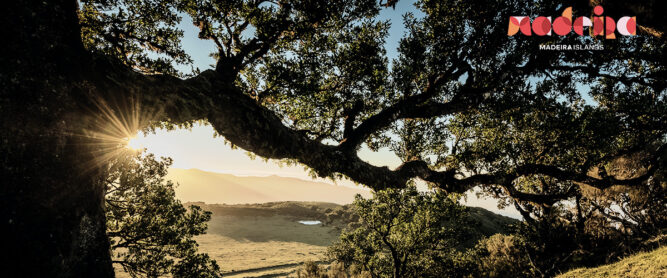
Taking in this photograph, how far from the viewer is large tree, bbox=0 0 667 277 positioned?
3.17 metres

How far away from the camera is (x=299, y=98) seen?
875 centimetres

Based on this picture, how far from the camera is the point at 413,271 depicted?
16.8m

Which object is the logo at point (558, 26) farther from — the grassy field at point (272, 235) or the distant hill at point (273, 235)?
the grassy field at point (272, 235)

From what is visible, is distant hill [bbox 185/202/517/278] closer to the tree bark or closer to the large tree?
the large tree

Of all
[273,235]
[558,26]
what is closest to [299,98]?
[558,26]

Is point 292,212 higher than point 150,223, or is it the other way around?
point 150,223

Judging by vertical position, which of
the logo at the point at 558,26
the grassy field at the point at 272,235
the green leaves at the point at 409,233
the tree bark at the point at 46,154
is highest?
the logo at the point at 558,26

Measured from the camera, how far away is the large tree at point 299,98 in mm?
3172

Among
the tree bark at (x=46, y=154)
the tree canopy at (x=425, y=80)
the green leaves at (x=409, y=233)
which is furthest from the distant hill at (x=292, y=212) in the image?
the tree bark at (x=46, y=154)

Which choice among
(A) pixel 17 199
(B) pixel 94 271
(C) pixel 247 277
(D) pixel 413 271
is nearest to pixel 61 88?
(A) pixel 17 199

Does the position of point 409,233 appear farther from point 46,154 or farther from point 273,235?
point 273,235

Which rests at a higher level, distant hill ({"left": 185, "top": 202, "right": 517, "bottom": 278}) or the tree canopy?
the tree canopy

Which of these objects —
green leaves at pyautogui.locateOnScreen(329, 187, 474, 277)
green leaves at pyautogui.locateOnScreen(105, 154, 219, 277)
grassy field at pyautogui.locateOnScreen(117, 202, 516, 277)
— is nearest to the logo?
green leaves at pyautogui.locateOnScreen(329, 187, 474, 277)

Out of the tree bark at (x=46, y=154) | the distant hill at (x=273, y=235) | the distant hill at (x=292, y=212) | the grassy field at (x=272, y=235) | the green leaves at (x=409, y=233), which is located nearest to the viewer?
the tree bark at (x=46, y=154)
